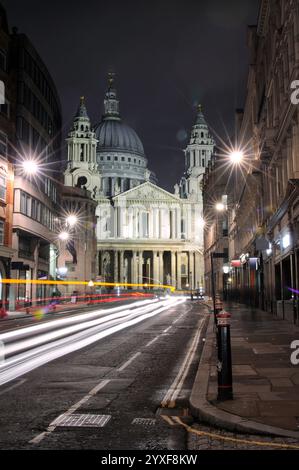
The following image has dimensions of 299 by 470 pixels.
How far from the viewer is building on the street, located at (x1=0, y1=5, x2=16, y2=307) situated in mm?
43969

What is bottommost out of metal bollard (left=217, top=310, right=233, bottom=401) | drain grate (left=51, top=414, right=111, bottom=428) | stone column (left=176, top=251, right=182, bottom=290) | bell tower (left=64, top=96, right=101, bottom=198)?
drain grate (left=51, top=414, right=111, bottom=428)

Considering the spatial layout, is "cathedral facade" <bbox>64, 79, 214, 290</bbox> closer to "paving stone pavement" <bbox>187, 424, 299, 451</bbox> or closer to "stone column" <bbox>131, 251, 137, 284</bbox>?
"stone column" <bbox>131, 251, 137, 284</bbox>

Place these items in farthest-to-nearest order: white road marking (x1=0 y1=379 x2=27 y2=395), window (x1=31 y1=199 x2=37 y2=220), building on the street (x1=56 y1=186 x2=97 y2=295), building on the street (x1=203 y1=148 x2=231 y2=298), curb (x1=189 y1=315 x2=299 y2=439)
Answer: building on the street (x1=56 y1=186 x2=97 y2=295), building on the street (x1=203 y1=148 x2=231 y2=298), window (x1=31 y1=199 x2=37 y2=220), white road marking (x1=0 y1=379 x2=27 y2=395), curb (x1=189 y1=315 x2=299 y2=439)

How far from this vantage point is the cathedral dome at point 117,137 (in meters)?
171

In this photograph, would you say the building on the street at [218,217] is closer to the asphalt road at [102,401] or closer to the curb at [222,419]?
the asphalt road at [102,401]

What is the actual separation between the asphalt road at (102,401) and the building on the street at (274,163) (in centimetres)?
1077

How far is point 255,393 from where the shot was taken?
8.75 m

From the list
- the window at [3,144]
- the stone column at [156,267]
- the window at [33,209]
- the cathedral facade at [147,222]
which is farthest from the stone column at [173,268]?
the window at [3,144]

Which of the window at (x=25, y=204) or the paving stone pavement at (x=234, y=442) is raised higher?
the window at (x=25, y=204)

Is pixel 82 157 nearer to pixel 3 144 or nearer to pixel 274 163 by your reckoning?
pixel 3 144

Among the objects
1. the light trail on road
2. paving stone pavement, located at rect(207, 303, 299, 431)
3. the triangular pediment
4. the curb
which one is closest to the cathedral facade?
the triangular pediment

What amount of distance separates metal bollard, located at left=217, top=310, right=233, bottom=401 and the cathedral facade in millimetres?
127531
